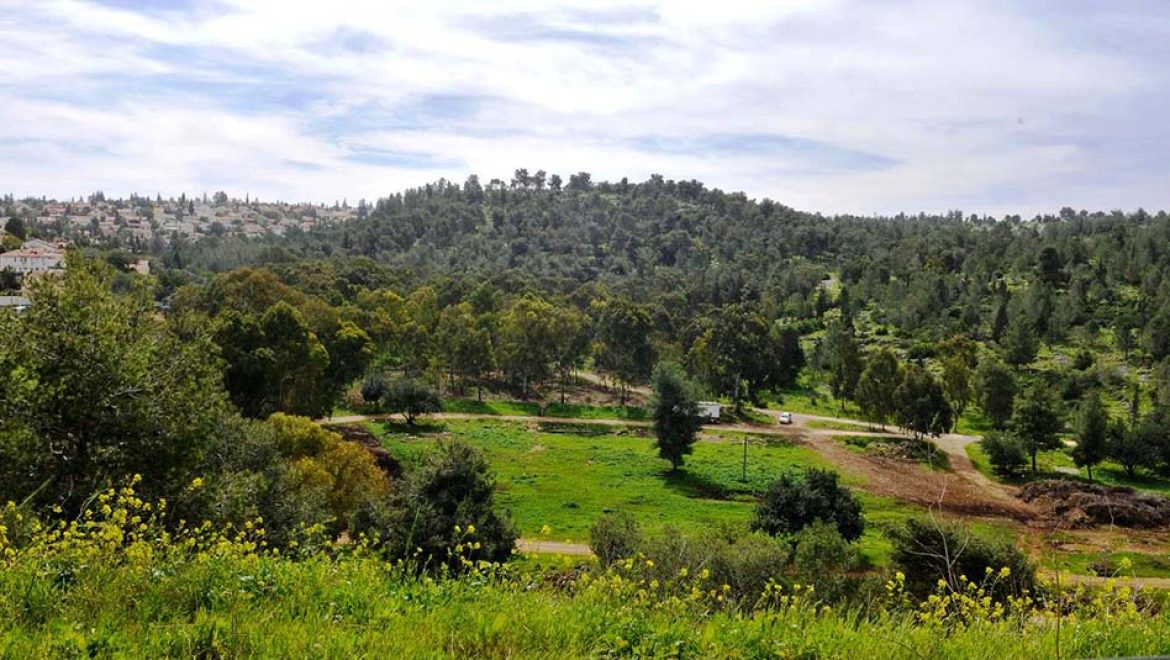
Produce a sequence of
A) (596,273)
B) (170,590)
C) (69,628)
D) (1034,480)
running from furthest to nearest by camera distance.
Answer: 1. (596,273)
2. (1034,480)
3. (170,590)
4. (69,628)

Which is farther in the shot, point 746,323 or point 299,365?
point 746,323

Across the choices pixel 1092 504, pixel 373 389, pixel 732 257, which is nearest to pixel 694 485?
pixel 1092 504

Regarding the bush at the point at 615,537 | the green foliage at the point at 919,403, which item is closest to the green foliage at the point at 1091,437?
the green foliage at the point at 919,403

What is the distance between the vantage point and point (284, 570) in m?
5.58

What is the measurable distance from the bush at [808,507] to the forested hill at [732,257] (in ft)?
175

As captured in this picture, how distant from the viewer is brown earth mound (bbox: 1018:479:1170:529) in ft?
106

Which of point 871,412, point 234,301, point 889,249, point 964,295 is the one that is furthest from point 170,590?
point 889,249

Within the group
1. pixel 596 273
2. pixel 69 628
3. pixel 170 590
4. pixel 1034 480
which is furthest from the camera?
pixel 596 273

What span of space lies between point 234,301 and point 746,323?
38.4 m

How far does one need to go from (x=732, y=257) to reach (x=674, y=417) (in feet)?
307

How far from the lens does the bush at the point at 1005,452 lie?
139 ft

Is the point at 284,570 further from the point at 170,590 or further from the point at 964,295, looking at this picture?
the point at 964,295

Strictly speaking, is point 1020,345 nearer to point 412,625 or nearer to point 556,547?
point 556,547

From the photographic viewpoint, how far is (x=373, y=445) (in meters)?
39.7
